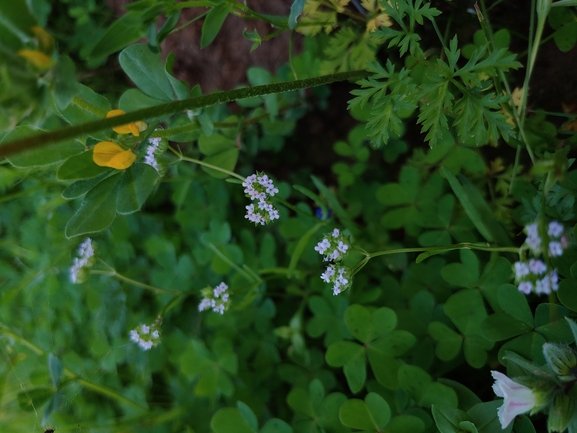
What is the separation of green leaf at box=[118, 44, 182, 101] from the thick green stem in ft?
0.65

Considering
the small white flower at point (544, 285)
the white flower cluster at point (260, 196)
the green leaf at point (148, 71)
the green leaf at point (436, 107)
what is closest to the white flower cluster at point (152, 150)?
the green leaf at point (148, 71)

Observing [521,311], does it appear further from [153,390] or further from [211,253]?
[153,390]

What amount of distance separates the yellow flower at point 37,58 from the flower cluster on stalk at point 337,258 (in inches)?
24.0

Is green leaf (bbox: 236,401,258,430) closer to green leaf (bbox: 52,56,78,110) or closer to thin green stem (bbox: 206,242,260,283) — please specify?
thin green stem (bbox: 206,242,260,283)

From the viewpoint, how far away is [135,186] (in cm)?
90

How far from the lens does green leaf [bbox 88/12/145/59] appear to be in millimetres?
799

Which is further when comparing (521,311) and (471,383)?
(471,383)

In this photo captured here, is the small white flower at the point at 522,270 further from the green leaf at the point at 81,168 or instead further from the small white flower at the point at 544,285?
the green leaf at the point at 81,168

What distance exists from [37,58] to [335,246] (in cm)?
66

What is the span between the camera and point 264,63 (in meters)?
1.74

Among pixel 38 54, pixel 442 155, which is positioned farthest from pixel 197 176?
pixel 38 54

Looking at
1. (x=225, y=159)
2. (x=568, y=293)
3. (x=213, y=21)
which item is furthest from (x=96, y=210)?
(x=568, y=293)

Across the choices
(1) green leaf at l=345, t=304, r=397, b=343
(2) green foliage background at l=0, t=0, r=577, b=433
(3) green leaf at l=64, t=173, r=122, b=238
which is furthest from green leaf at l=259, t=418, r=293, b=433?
(3) green leaf at l=64, t=173, r=122, b=238

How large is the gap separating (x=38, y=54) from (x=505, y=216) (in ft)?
4.03
